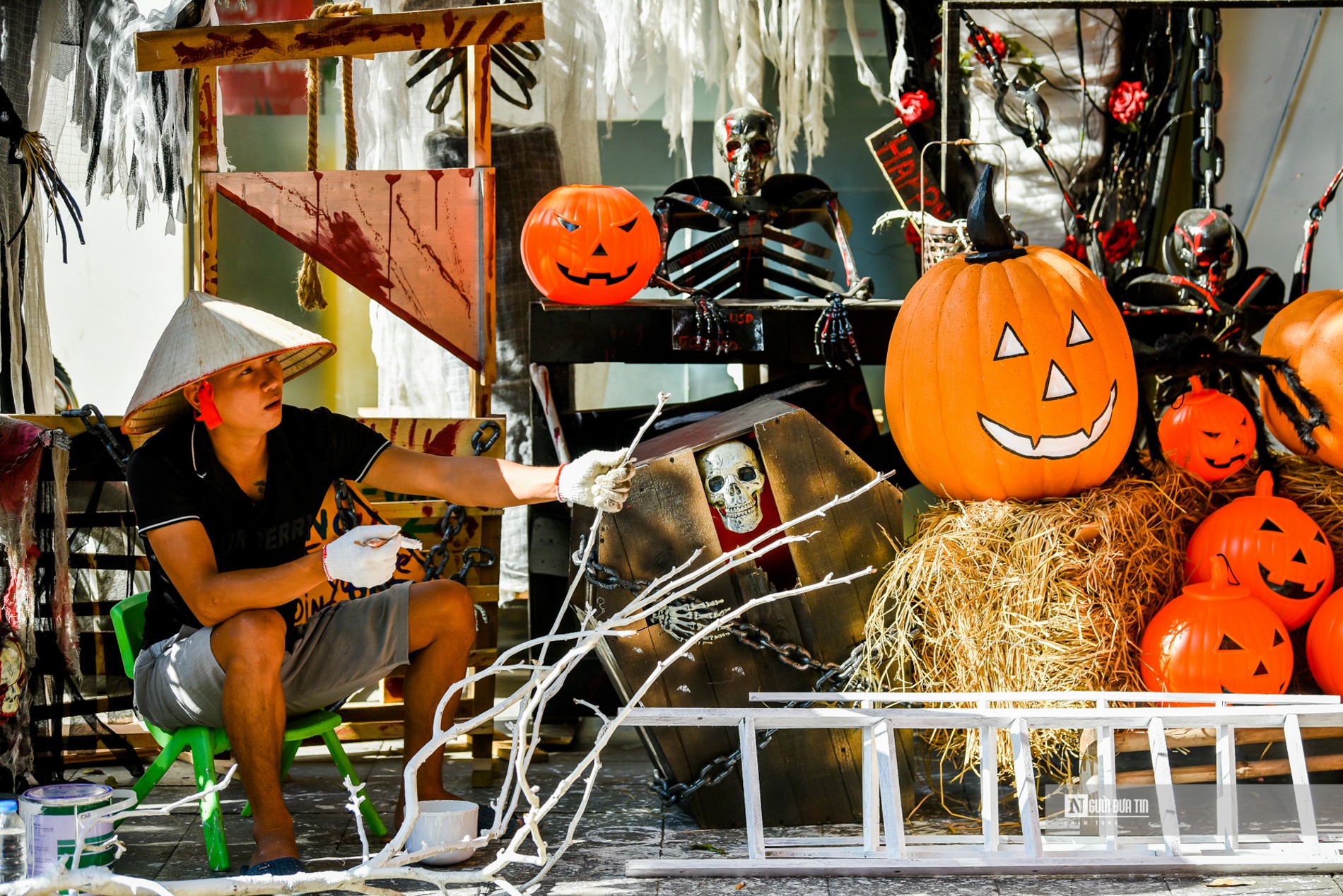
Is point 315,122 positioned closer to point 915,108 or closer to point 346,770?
point 346,770

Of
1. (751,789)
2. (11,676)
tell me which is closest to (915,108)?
(751,789)

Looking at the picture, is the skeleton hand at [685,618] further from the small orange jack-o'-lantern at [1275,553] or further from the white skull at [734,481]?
the small orange jack-o'-lantern at [1275,553]

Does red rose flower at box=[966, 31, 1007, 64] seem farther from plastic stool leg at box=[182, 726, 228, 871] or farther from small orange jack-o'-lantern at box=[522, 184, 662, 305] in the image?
plastic stool leg at box=[182, 726, 228, 871]

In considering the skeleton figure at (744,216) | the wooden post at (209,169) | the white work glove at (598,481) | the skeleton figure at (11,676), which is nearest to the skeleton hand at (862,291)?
the skeleton figure at (744,216)

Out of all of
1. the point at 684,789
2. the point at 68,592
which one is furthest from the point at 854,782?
the point at 68,592

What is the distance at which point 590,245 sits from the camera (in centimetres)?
404

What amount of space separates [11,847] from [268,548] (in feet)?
2.84

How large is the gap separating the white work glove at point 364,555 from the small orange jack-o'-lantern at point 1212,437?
2354 mm

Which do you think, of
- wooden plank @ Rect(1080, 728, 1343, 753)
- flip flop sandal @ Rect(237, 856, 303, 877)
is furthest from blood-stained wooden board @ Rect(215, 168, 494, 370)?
wooden plank @ Rect(1080, 728, 1343, 753)

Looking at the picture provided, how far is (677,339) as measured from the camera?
4.10m

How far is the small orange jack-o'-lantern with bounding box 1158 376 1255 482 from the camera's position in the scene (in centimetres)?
372

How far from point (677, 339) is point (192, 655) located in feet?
5.98

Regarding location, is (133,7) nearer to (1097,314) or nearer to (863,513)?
(863,513)

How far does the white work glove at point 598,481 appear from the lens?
2.90 m
